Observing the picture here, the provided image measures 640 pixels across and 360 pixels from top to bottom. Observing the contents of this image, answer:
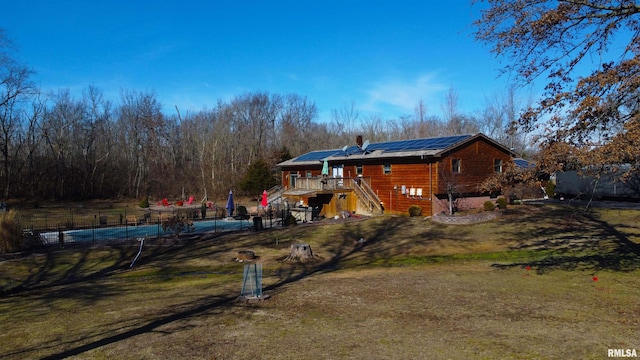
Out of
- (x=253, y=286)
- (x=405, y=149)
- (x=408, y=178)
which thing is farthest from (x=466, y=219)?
(x=253, y=286)

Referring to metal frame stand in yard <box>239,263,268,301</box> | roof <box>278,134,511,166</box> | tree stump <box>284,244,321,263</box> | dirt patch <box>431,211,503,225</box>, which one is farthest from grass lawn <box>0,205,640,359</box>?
roof <box>278,134,511,166</box>

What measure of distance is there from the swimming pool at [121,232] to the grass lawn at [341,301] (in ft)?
9.71

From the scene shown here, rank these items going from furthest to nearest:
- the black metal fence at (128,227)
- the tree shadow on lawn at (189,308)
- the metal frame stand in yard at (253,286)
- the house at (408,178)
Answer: the house at (408,178) < the black metal fence at (128,227) < the metal frame stand in yard at (253,286) < the tree shadow on lawn at (189,308)

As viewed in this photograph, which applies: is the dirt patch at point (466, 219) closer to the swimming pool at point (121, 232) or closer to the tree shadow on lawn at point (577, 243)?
the tree shadow on lawn at point (577, 243)

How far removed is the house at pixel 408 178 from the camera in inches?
1107

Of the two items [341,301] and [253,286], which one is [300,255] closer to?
[253,286]

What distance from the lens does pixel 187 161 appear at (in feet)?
196

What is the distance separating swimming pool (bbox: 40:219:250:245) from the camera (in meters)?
21.8

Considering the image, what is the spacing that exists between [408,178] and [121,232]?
18751 mm

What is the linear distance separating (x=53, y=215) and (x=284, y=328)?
33.1m

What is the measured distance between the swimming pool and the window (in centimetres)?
1426

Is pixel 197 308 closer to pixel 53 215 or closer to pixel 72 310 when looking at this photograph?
pixel 72 310

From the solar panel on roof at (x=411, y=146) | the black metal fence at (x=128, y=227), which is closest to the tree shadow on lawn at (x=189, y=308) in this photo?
the black metal fence at (x=128, y=227)

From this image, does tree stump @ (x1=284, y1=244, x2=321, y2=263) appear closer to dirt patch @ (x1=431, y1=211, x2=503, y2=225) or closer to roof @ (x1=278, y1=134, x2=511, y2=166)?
dirt patch @ (x1=431, y1=211, x2=503, y2=225)
